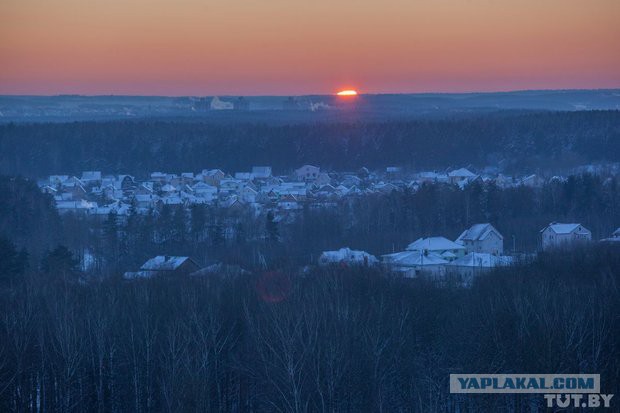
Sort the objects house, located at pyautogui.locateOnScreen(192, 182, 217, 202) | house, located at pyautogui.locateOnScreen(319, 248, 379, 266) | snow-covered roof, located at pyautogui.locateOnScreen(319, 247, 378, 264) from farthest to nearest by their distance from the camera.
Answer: house, located at pyautogui.locateOnScreen(192, 182, 217, 202) → snow-covered roof, located at pyautogui.locateOnScreen(319, 247, 378, 264) → house, located at pyautogui.locateOnScreen(319, 248, 379, 266)

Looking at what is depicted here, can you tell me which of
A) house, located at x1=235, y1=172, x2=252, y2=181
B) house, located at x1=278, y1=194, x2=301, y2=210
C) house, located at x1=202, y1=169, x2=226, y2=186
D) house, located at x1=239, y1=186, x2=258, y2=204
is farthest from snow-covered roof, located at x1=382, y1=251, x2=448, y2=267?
house, located at x1=235, y1=172, x2=252, y2=181

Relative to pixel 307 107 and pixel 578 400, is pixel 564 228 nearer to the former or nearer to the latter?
pixel 578 400

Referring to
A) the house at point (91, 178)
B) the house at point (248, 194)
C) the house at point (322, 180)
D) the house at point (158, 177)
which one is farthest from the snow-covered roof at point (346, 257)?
the house at point (91, 178)

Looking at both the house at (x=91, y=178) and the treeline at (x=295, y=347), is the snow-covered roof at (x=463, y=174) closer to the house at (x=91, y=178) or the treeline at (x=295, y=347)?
the house at (x=91, y=178)

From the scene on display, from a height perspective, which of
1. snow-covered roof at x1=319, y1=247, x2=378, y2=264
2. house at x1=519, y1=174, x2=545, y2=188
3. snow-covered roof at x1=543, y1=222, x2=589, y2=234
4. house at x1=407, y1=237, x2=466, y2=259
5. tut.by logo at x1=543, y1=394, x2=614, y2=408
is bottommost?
house at x1=519, y1=174, x2=545, y2=188

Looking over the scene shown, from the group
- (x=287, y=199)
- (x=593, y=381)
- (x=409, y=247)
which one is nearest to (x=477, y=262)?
(x=409, y=247)

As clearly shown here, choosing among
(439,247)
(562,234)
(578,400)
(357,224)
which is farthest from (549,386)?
(357,224)

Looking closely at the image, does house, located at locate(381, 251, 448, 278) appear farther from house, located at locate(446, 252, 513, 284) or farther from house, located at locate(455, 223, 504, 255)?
house, located at locate(455, 223, 504, 255)
